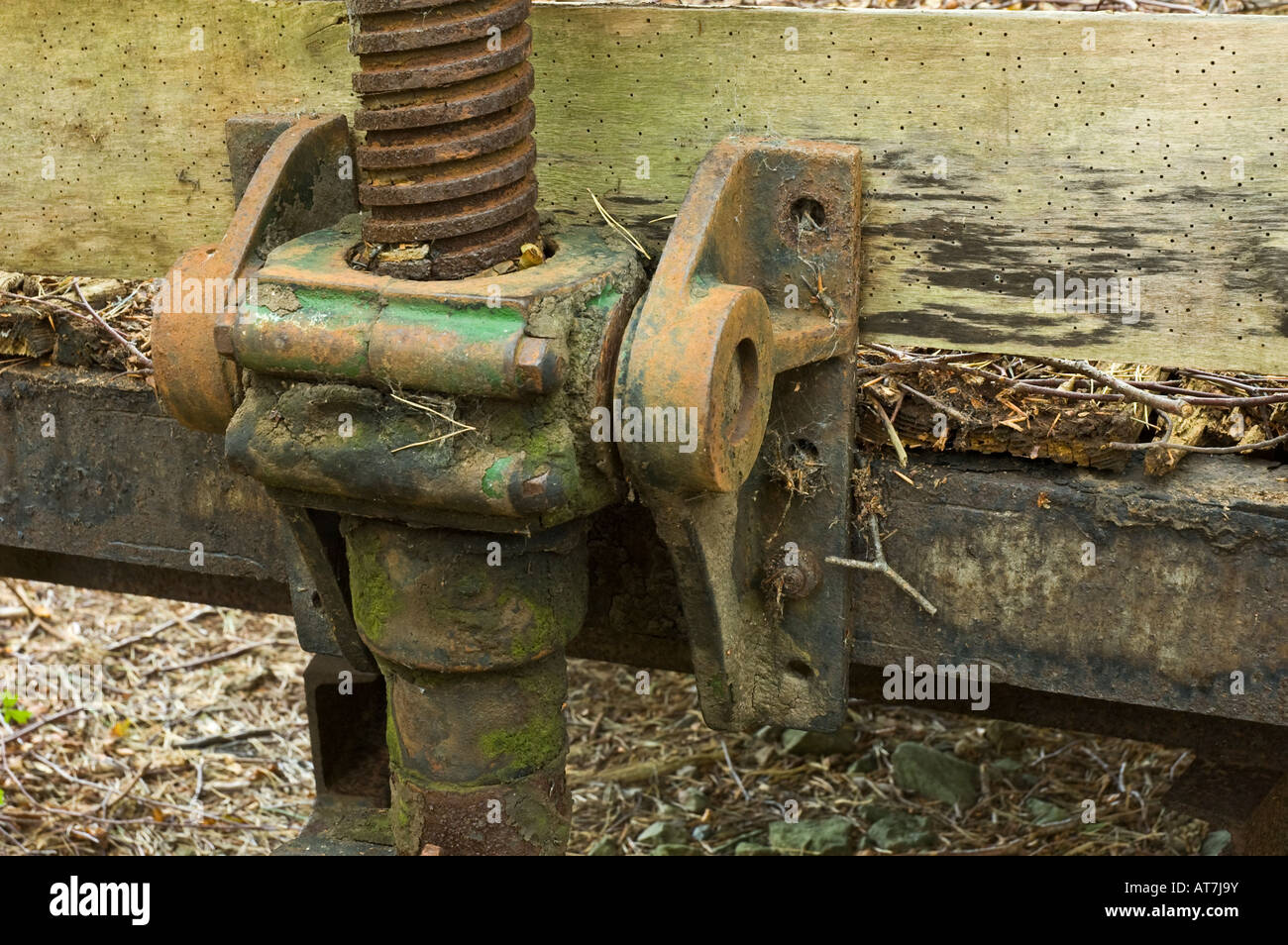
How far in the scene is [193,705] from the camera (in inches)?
162

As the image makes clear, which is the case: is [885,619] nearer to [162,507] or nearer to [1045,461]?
[1045,461]

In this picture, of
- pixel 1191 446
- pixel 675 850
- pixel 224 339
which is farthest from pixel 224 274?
pixel 675 850

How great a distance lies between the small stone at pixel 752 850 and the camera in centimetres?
345

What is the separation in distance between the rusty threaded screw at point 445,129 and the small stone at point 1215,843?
7.59 ft

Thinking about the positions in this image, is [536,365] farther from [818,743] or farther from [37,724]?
[37,724]

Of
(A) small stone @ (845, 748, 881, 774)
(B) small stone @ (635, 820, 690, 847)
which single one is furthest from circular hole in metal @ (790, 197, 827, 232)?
(A) small stone @ (845, 748, 881, 774)

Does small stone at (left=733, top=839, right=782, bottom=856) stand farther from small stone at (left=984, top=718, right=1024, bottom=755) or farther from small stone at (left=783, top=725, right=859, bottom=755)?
small stone at (left=984, top=718, right=1024, bottom=755)

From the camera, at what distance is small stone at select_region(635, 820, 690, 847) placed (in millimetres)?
3578

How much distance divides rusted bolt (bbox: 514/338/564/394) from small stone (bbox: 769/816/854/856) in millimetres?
2042

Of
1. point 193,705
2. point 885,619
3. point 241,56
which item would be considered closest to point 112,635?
point 193,705

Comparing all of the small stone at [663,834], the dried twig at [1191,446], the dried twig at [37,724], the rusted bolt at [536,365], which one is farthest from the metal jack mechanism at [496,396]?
the dried twig at [37,724]

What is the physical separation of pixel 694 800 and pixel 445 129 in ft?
7.63

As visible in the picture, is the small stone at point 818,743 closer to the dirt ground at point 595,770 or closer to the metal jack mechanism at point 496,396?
the dirt ground at point 595,770

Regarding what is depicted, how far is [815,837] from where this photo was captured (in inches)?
138
